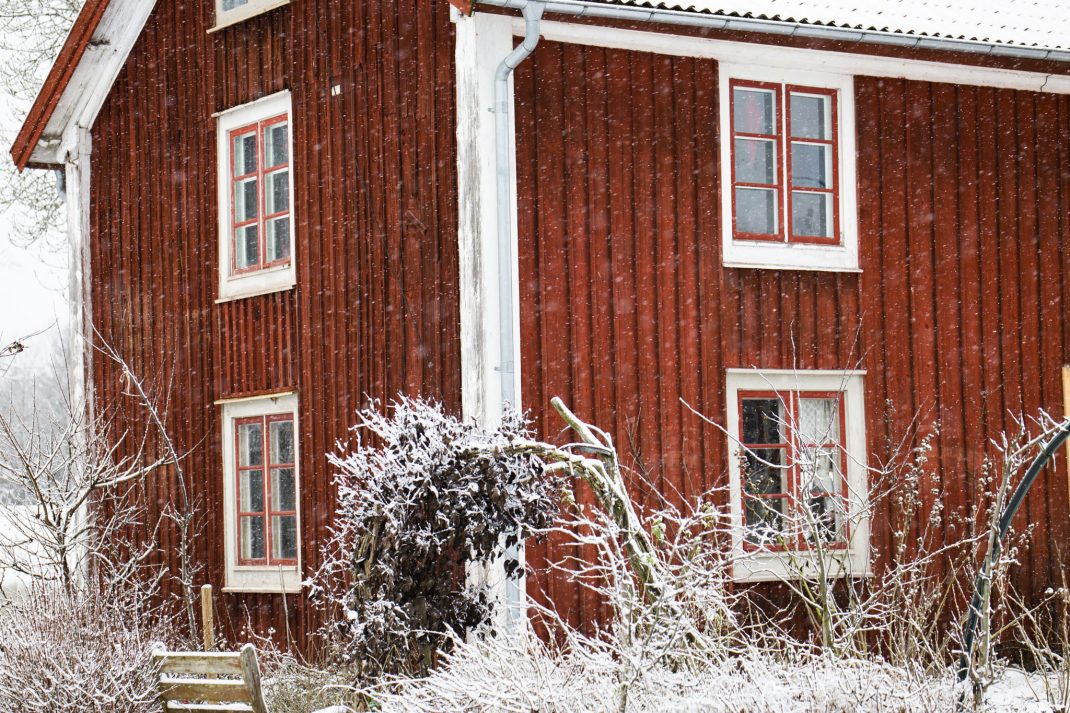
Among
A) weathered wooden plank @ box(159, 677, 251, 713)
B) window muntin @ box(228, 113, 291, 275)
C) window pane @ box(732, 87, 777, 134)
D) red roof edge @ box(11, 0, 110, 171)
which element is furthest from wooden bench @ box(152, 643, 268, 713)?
red roof edge @ box(11, 0, 110, 171)

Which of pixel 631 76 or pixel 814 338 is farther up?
pixel 631 76

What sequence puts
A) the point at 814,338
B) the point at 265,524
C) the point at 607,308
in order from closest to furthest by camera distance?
the point at 607,308 → the point at 814,338 → the point at 265,524

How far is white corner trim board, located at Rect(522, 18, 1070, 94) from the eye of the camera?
35.2 feet

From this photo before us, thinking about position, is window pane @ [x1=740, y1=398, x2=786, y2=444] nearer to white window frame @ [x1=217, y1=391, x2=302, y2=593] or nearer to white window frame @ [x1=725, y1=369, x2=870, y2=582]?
white window frame @ [x1=725, y1=369, x2=870, y2=582]

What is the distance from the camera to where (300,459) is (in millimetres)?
11945

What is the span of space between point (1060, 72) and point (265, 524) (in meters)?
7.67

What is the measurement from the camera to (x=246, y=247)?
41.9ft

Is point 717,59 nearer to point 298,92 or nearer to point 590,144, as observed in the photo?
point 590,144

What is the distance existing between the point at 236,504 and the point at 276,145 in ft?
10.0

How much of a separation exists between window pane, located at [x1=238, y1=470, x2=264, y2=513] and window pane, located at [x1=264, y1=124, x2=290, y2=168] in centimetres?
262

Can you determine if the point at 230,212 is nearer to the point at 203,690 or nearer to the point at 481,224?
the point at 481,224

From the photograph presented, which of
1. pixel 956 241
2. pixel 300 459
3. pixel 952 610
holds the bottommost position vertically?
pixel 952 610

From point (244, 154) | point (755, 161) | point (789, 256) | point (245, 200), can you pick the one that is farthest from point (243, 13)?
point (789, 256)

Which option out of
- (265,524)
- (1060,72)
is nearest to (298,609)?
(265,524)
